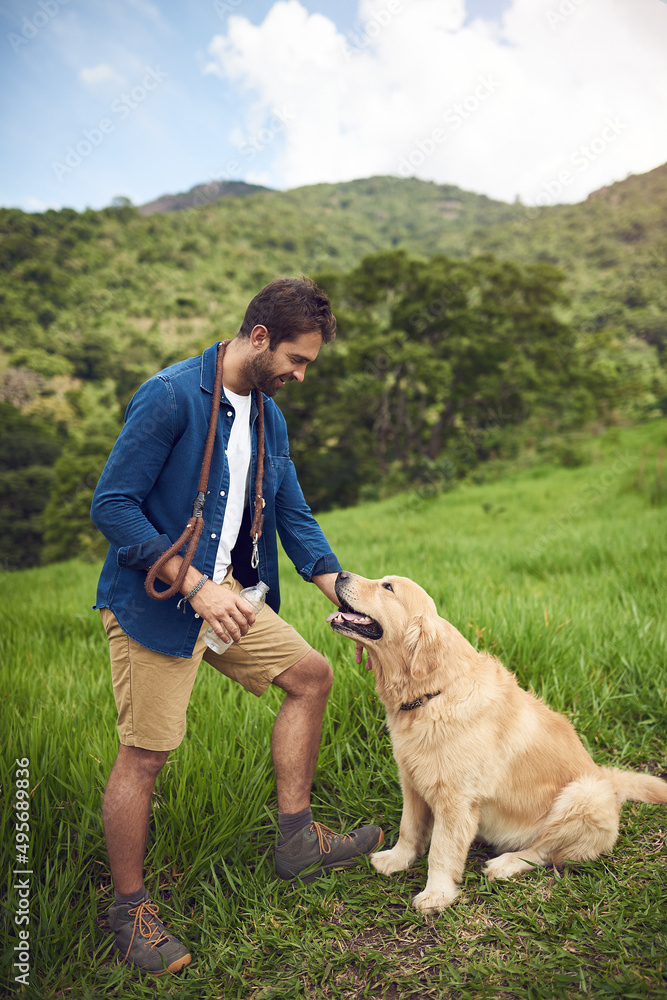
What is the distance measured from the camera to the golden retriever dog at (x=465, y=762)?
2.16m

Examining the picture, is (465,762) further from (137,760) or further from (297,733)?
(137,760)

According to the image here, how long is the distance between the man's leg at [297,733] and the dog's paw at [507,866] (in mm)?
838

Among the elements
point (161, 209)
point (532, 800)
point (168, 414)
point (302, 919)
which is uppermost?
point (161, 209)

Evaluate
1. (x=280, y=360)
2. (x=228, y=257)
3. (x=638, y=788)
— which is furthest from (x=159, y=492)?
(x=228, y=257)

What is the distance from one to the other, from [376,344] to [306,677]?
55.5 ft

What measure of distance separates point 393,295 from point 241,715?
63.7 feet

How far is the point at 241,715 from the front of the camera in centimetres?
300

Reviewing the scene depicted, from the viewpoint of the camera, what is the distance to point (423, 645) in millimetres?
2172

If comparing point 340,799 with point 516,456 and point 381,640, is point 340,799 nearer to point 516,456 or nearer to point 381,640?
point 381,640

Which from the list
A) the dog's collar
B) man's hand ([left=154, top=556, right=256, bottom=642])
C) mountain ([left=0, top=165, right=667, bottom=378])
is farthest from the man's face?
mountain ([left=0, top=165, right=667, bottom=378])

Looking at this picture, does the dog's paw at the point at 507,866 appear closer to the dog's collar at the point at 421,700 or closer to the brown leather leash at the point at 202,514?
the dog's collar at the point at 421,700

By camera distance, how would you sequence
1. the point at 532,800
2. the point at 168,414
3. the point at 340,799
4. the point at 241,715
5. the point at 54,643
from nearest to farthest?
the point at 168,414 < the point at 532,800 < the point at 340,799 < the point at 241,715 < the point at 54,643

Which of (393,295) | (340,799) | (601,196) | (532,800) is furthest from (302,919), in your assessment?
(601,196)

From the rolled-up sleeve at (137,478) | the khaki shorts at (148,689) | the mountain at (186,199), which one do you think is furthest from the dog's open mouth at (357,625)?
the mountain at (186,199)
